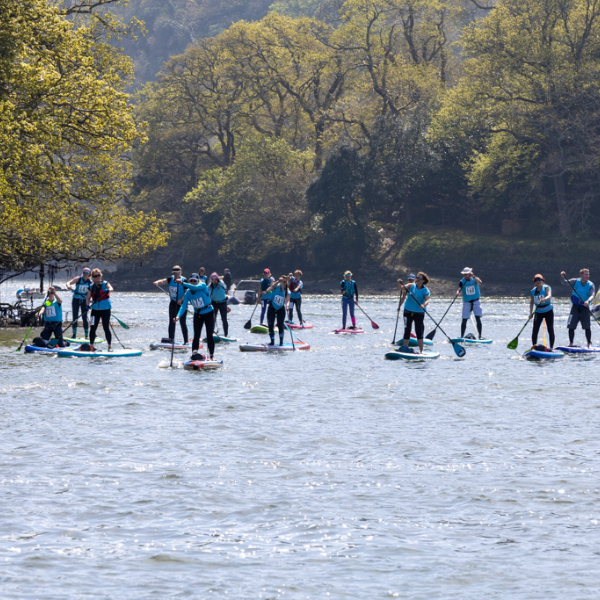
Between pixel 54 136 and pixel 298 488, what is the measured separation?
25.0 metres

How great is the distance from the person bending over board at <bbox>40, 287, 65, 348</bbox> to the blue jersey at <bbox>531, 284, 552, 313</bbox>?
11.8 metres

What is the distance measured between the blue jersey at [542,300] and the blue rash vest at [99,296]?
1029cm

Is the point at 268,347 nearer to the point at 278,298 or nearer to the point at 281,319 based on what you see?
the point at 281,319

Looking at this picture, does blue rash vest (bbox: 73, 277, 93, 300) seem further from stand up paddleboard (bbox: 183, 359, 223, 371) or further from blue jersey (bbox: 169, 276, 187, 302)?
stand up paddleboard (bbox: 183, 359, 223, 371)

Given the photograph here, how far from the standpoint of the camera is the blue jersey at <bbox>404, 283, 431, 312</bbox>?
22.8m

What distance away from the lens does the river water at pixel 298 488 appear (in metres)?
7.44

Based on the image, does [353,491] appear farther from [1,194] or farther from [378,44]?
[378,44]

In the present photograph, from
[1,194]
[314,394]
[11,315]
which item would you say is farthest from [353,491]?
[11,315]

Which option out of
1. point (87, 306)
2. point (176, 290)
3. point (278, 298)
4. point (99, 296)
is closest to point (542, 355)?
point (278, 298)

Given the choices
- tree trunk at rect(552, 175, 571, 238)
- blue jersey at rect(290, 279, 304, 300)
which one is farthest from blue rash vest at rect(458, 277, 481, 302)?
tree trunk at rect(552, 175, 571, 238)

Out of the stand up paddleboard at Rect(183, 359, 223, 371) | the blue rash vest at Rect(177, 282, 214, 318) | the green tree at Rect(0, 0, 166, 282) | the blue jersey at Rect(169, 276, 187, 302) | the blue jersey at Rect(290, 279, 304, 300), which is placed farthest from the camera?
the blue jersey at Rect(290, 279, 304, 300)

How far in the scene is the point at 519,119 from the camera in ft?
218

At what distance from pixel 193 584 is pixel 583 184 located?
65.9 metres

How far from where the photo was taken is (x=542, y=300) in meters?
23.5
